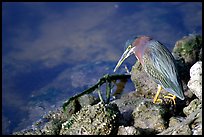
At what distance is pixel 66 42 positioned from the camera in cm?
717

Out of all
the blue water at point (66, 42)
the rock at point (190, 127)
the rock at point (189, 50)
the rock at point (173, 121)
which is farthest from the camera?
the blue water at point (66, 42)

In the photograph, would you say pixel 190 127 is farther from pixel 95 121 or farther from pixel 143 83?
pixel 143 83

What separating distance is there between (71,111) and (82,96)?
9.5 inches

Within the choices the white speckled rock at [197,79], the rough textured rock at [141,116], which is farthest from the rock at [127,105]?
the white speckled rock at [197,79]

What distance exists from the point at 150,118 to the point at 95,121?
562 millimetres

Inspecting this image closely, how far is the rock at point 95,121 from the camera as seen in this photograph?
11.4 ft

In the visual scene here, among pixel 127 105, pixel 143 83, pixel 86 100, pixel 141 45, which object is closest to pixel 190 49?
pixel 143 83

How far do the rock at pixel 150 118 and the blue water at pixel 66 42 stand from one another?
5.06 ft

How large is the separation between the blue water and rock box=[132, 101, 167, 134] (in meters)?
1.54

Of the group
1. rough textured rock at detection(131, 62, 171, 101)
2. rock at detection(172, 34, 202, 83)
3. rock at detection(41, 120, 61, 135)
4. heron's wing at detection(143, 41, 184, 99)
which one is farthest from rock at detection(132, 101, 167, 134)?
rock at detection(172, 34, 202, 83)

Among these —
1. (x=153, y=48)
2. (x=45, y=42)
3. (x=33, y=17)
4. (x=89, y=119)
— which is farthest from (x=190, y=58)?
(x=33, y=17)

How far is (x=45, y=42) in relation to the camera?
7.20 m

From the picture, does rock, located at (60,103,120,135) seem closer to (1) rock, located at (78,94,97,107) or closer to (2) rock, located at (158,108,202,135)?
(2) rock, located at (158,108,202,135)

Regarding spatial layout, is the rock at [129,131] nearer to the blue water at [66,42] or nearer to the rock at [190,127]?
the rock at [190,127]
